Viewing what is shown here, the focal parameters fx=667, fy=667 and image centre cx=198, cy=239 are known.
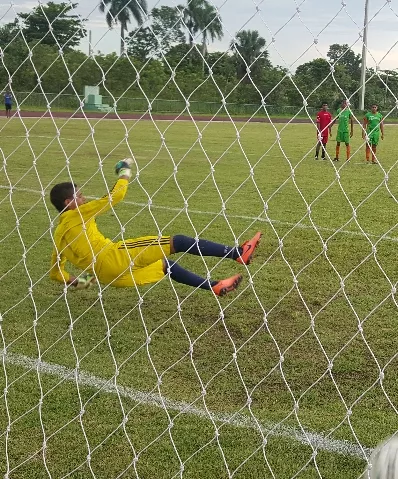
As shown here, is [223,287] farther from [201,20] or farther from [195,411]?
[201,20]

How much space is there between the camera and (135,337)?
3963 millimetres

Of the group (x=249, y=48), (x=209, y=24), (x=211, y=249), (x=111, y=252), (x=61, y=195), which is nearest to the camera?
(x=209, y=24)

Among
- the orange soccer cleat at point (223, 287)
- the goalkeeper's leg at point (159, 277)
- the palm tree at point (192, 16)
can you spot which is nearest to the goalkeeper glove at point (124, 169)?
the goalkeeper's leg at point (159, 277)

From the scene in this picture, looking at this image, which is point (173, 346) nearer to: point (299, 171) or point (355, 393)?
point (355, 393)

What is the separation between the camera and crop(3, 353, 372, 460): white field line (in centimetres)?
274

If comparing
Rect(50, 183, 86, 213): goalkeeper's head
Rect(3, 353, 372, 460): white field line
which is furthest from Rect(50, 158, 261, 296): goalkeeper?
Rect(3, 353, 372, 460): white field line

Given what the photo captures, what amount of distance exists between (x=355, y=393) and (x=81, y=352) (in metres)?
1.51

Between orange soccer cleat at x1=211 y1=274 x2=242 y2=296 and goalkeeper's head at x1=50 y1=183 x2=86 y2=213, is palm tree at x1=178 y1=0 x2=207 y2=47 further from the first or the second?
orange soccer cleat at x1=211 y1=274 x2=242 y2=296

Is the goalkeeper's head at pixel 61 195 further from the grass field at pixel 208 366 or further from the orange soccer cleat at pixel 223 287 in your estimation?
the orange soccer cleat at pixel 223 287

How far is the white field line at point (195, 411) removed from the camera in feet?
8.98

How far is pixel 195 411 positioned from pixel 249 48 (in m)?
1.66

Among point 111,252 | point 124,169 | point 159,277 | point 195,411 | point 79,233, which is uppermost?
point 124,169

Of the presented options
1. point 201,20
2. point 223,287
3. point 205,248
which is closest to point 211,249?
point 205,248

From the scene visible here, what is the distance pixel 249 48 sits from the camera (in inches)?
118
